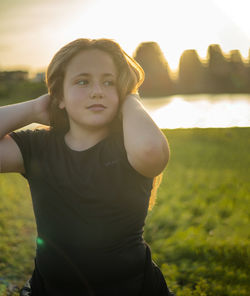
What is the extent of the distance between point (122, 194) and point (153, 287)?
22.7 inches

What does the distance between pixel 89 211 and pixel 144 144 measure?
46cm

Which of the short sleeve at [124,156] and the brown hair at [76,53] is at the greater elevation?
the brown hair at [76,53]

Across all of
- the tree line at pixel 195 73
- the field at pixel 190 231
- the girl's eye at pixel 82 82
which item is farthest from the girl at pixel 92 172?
the tree line at pixel 195 73

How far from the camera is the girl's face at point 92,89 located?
1788 millimetres

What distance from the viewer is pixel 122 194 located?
5.63 ft

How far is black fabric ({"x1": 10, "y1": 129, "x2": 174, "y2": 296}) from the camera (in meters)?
1.71

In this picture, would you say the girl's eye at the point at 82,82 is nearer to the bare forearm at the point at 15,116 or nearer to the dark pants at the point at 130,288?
the bare forearm at the point at 15,116

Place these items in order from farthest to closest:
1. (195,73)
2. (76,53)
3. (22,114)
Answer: (195,73) → (22,114) → (76,53)

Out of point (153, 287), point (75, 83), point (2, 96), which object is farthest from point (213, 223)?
point (2, 96)

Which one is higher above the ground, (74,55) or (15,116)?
(74,55)

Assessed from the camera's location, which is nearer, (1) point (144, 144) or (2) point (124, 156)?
(1) point (144, 144)

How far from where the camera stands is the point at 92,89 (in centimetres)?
178

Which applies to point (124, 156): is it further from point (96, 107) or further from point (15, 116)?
point (15, 116)

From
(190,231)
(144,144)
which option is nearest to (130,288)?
(144,144)
